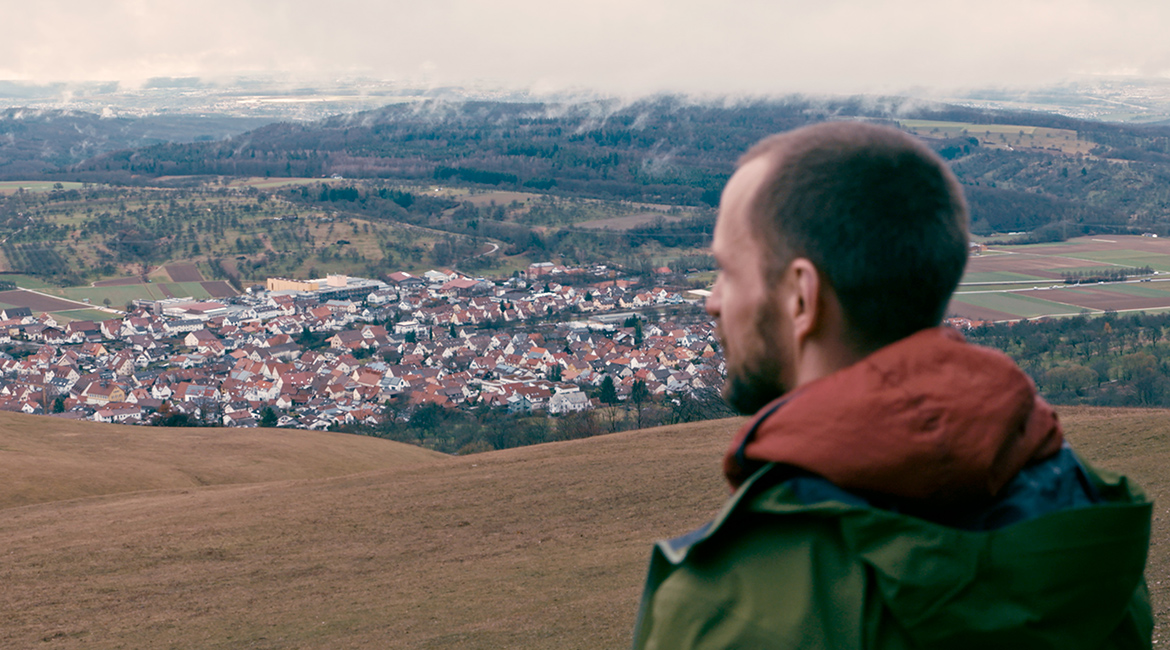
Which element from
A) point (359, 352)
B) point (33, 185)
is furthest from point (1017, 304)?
point (33, 185)

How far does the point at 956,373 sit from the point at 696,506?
10954mm

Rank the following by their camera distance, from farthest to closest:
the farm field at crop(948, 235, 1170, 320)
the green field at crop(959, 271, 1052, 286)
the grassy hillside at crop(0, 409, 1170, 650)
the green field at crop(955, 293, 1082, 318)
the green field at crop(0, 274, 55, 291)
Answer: the green field at crop(0, 274, 55, 291)
the green field at crop(959, 271, 1052, 286)
the farm field at crop(948, 235, 1170, 320)
the green field at crop(955, 293, 1082, 318)
the grassy hillside at crop(0, 409, 1170, 650)

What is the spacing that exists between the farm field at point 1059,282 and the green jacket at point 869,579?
39235 mm

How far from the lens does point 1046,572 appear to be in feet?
3.30

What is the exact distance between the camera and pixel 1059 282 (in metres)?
58.8

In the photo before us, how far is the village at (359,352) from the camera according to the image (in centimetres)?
4300

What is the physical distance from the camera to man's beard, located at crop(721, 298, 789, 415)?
1.14 meters

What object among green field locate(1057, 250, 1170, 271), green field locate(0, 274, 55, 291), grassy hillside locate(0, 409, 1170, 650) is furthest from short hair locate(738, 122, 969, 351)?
green field locate(0, 274, 55, 291)

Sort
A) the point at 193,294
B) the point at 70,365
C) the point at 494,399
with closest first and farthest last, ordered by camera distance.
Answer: the point at 494,399 < the point at 70,365 < the point at 193,294

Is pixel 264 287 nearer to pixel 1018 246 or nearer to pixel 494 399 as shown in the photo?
pixel 494 399

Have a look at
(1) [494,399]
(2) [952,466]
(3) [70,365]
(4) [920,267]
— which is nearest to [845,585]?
(2) [952,466]

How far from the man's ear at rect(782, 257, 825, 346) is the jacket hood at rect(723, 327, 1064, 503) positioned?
0.25ft

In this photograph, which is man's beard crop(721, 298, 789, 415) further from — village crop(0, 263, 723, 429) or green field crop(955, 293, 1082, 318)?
green field crop(955, 293, 1082, 318)

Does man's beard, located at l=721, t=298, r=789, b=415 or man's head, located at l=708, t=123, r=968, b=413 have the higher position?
man's head, located at l=708, t=123, r=968, b=413
